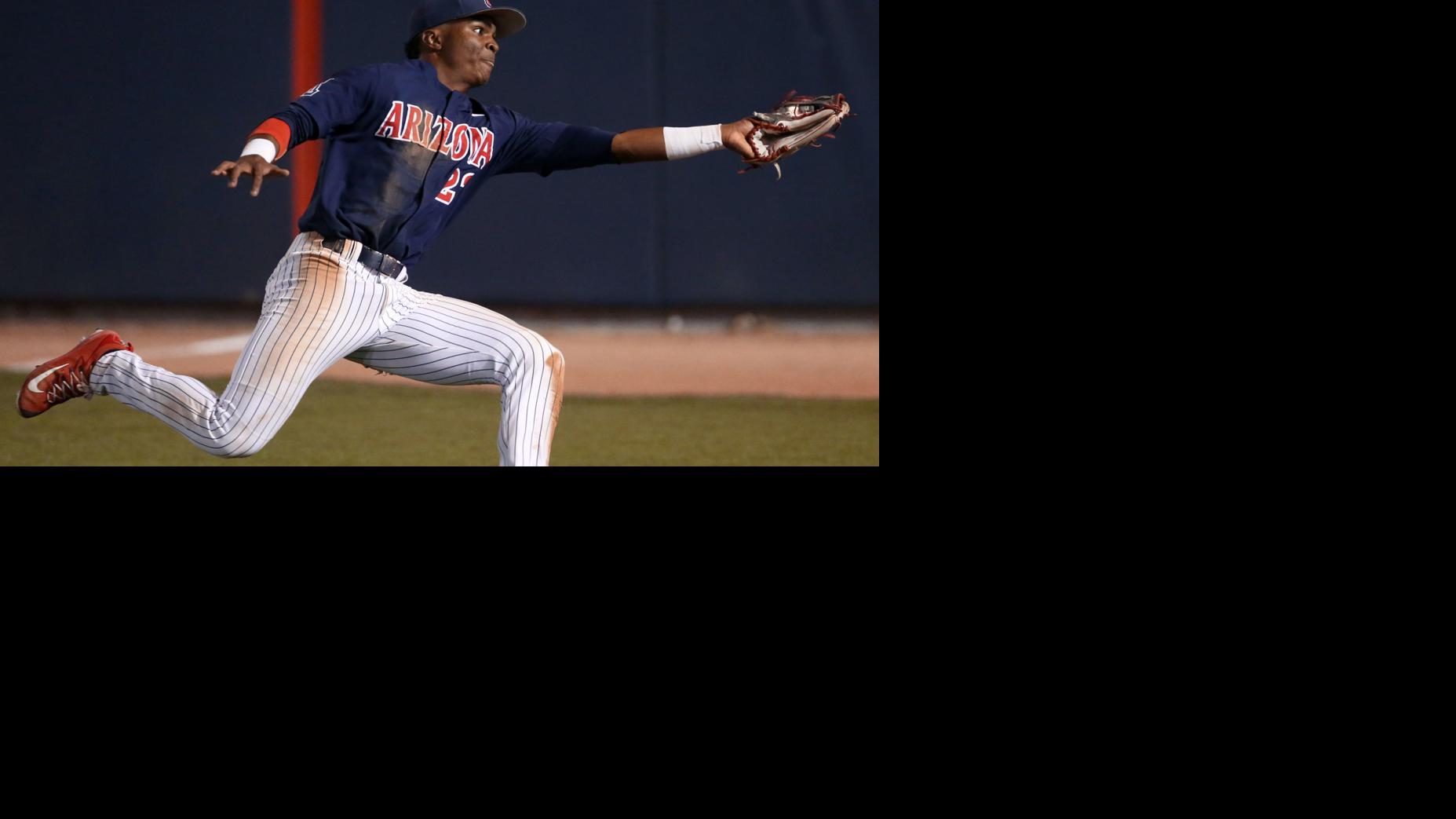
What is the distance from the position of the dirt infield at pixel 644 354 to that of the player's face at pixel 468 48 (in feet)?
6.99

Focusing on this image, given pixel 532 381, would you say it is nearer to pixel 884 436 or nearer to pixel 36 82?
pixel 884 436

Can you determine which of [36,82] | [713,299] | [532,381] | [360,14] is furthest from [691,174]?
[532,381]

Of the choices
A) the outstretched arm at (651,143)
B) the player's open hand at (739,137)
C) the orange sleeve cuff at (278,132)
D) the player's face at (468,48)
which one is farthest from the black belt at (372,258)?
the player's open hand at (739,137)

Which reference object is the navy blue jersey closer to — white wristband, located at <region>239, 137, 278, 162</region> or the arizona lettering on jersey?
the arizona lettering on jersey

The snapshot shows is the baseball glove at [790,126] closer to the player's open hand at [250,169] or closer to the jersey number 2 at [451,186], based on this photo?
the jersey number 2 at [451,186]

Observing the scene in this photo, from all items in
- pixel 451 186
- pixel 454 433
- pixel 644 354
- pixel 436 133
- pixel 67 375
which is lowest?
pixel 454 433

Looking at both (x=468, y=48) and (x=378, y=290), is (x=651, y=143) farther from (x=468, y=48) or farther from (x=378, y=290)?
(x=378, y=290)

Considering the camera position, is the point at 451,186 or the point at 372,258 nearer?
the point at 372,258

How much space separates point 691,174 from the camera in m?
5.52

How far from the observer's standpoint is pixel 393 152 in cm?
266

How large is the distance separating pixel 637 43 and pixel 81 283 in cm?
245

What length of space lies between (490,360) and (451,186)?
389 mm

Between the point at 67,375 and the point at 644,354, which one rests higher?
the point at 67,375

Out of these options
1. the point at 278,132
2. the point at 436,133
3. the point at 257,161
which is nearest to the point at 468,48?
the point at 436,133
